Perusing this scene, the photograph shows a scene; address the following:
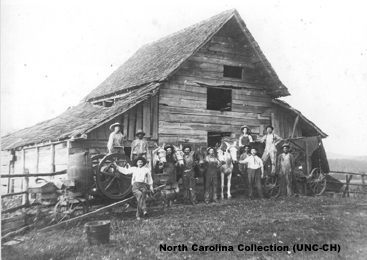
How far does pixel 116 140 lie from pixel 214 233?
4.60 meters

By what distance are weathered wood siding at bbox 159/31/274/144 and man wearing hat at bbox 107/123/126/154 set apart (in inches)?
62.1

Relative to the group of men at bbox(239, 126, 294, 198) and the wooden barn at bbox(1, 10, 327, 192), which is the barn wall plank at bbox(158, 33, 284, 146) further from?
the group of men at bbox(239, 126, 294, 198)

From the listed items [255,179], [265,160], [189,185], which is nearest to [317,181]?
[265,160]

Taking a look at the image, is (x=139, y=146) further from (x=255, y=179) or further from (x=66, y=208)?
(x=255, y=179)

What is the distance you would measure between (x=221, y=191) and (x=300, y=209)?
2.88m

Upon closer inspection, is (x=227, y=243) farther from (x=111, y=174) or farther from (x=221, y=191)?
(x=221, y=191)

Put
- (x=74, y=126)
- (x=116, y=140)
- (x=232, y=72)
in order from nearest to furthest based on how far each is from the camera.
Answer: (x=116, y=140)
(x=74, y=126)
(x=232, y=72)

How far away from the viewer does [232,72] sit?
14.3 meters

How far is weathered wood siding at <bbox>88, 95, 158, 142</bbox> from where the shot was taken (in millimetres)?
11250

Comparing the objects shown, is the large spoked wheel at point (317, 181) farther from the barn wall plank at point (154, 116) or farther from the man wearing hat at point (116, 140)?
the man wearing hat at point (116, 140)

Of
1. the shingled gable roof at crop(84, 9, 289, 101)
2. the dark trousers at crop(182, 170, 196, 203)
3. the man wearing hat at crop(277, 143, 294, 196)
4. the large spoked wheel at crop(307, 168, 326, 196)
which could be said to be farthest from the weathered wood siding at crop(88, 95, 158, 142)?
the large spoked wheel at crop(307, 168, 326, 196)

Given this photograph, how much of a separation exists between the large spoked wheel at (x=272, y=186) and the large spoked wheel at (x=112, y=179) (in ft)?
17.6

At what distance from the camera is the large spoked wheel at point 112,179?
386 inches

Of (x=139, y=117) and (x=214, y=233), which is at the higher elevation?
(x=139, y=117)
